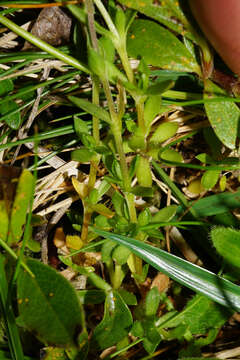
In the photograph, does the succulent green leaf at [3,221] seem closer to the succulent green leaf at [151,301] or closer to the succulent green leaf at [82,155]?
the succulent green leaf at [82,155]

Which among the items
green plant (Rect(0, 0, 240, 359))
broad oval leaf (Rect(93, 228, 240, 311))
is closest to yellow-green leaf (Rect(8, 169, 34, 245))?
green plant (Rect(0, 0, 240, 359))

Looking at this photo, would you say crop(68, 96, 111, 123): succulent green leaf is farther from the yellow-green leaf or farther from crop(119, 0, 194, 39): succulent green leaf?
crop(119, 0, 194, 39): succulent green leaf

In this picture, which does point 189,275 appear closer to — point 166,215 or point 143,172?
point 166,215

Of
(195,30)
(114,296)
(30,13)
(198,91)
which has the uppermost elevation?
(30,13)

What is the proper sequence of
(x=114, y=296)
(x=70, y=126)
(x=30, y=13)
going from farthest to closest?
(x=30, y=13) < (x=70, y=126) < (x=114, y=296)

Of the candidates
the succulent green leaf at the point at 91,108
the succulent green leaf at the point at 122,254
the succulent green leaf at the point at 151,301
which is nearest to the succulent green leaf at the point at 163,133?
the succulent green leaf at the point at 91,108

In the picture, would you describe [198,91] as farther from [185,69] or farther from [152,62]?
[152,62]

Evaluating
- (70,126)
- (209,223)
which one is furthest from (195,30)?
(209,223)
